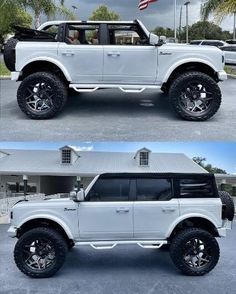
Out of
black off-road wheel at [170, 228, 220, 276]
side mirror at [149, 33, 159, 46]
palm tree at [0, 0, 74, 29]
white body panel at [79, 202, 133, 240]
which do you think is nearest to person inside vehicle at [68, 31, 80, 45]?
side mirror at [149, 33, 159, 46]

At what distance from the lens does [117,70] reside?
7.50 metres

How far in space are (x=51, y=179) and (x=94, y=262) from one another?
149 cm

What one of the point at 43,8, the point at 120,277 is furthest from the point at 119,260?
the point at 43,8

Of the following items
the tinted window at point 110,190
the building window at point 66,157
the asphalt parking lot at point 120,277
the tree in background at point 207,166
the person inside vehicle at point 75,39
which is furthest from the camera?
the person inside vehicle at point 75,39

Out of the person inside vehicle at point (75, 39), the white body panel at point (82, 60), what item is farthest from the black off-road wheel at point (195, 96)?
the person inside vehicle at point (75, 39)

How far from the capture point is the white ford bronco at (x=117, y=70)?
292 inches

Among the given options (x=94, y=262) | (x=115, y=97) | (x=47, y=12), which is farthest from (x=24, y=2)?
(x=94, y=262)

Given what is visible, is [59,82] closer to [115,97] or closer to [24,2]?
[115,97]

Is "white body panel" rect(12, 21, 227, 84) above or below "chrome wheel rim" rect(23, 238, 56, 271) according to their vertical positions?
above

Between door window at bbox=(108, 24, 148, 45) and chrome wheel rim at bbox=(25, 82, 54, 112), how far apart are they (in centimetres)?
137

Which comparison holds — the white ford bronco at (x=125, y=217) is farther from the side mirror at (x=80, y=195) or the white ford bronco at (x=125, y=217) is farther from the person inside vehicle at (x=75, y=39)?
the person inside vehicle at (x=75, y=39)

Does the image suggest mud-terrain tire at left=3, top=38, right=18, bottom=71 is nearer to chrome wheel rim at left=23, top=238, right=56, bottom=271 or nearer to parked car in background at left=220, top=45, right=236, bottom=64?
chrome wheel rim at left=23, top=238, right=56, bottom=271

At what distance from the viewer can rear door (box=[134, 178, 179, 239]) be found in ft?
20.0

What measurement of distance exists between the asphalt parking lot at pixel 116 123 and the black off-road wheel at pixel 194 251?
4.80 ft
